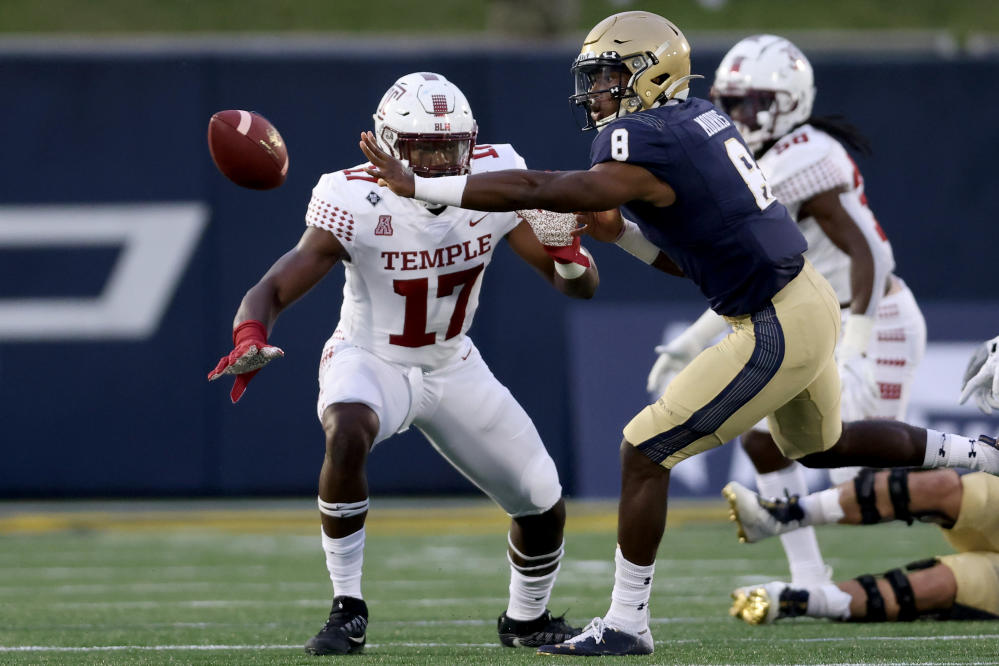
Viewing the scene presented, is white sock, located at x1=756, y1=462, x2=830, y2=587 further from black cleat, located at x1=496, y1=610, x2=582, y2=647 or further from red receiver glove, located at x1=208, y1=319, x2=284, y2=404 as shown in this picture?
red receiver glove, located at x1=208, y1=319, x2=284, y2=404

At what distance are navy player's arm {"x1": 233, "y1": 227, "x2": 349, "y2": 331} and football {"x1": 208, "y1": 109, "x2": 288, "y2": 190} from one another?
0.68 ft

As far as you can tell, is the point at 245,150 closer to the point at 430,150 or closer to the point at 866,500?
the point at 430,150

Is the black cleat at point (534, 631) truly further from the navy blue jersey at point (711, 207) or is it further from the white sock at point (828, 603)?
the navy blue jersey at point (711, 207)

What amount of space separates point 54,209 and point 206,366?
1.23 m

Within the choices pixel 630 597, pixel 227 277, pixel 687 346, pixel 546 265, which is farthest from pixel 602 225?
pixel 227 277

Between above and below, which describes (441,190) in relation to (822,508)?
above

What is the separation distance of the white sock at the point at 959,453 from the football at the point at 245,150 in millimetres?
1986

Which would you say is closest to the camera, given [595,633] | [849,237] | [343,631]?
[595,633]

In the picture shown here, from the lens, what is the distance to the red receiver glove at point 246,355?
4.07 m

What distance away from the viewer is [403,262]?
15.4 feet

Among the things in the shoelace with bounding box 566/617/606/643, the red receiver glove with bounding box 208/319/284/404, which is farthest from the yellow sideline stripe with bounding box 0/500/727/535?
the red receiver glove with bounding box 208/319/284/404

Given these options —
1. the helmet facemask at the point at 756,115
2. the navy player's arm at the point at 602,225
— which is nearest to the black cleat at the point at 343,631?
the navy player's arm at the point at 602,225

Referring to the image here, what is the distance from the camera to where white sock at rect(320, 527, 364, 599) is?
4.42 meters

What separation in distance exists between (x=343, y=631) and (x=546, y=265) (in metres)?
1.20
